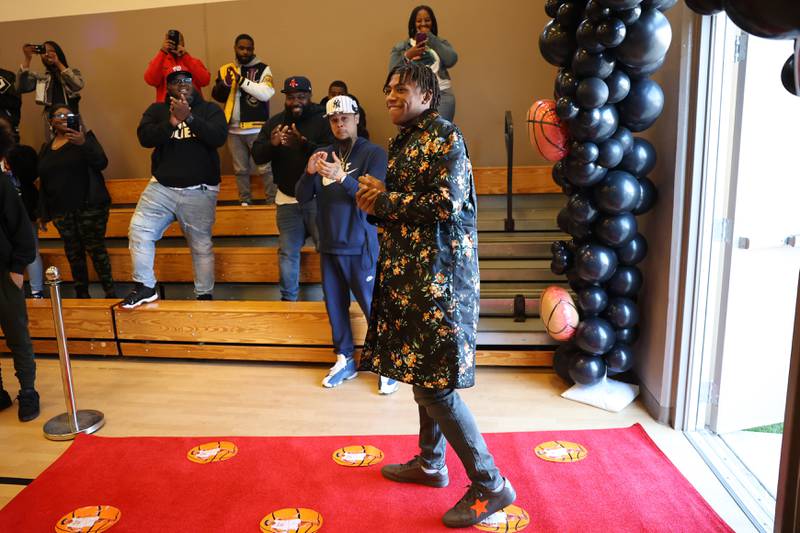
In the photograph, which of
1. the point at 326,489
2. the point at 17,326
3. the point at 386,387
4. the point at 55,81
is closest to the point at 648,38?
the point at 386,387

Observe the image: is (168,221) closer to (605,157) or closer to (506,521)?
(605,157)

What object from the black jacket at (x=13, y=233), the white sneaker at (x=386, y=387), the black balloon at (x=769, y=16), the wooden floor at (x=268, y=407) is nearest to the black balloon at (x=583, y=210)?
the wooden floor at (x=268, y=407)

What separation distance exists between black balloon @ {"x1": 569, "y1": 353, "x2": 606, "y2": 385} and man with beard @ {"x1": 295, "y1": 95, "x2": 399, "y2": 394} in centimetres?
97

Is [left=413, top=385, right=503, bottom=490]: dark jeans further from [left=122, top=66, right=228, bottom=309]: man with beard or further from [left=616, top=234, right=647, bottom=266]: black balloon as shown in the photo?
[left=122, top=66, right=228, bottom=309]: man with beard

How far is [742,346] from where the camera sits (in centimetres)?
261

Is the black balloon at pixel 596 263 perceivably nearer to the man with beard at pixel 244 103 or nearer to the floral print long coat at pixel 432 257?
the floral print long coat at pixel 432 257

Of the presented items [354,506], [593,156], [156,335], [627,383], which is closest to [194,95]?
[156,335]

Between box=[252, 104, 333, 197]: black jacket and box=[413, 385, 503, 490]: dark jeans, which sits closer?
box=[413, 385, 503, 490]: dark jeans

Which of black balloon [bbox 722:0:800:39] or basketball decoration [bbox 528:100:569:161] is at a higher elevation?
black balloon [bbox 722:0:800:39]

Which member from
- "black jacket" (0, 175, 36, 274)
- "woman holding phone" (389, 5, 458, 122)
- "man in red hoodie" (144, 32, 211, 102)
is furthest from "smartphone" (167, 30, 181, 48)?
"black jacket" (0, 175, 36, 274)

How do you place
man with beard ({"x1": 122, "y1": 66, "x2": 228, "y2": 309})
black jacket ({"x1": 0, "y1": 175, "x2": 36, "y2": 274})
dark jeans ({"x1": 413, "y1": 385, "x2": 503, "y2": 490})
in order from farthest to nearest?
man with beard ({"x1": 122, "y1": 66, "x2": 228, "y2": 309}) < black jacket ({"x1": 0, "y1": 175, "x2": 36, "y2": 274}) < dark jeans ({"x1": 413, "y1": 385, "x2": 503, "y2": 490})

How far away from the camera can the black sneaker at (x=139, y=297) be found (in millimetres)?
3885

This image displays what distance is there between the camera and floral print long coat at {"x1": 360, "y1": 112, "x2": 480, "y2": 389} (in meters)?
1.78

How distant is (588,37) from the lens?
2568 millimetres
